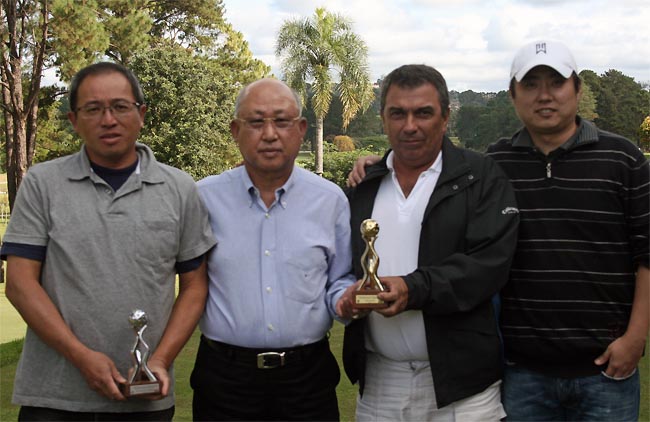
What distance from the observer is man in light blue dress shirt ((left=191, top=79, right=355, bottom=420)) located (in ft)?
12.4

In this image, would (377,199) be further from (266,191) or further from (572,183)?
(572,183)

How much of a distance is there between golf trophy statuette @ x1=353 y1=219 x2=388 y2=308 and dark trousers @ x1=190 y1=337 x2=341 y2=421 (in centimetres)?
53

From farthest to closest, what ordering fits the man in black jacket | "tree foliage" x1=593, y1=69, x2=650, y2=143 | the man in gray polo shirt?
"tree foliage" x1=593, y1=69, x2=650, y2=143, the man in black jacket, the man in gray polo shirt

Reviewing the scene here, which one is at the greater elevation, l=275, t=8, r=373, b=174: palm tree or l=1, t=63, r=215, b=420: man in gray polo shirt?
l=275, t=8, r=373, b=174: palm tree

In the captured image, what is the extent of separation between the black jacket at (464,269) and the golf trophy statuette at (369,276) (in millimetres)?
146

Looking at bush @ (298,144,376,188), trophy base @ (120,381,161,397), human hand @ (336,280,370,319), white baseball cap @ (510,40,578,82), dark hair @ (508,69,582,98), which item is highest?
bush @ (298,144,376,188)

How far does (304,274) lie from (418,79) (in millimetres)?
1054

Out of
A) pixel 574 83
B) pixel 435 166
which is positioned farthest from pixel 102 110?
pixel 574 83

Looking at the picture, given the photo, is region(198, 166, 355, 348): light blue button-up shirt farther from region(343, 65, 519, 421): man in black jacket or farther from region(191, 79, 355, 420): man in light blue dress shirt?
region(343, 65, 519, 421): man in black jacket

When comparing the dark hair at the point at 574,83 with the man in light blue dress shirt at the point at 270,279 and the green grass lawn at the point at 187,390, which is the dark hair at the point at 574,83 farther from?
the green grass lawn at the point at 187,390

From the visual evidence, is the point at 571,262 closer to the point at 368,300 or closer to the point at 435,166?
the point at 435,166

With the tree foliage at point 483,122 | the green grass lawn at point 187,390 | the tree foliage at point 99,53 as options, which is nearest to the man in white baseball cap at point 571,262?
the green grass lawn at point 187,390

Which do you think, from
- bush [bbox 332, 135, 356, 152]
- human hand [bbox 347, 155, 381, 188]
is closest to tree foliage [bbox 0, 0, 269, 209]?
bush [bbox 332, 135, 356, 152]

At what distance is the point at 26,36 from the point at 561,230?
2705cm
